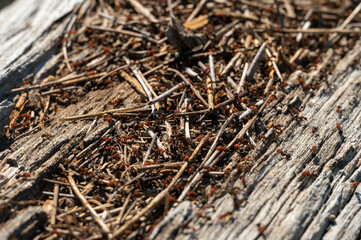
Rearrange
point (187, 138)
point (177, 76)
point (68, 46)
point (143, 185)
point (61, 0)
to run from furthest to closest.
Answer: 1. point (61, 0)
2. point (68, 46)
3. point (177, 76)
4. point (187, 138)
5. point (143, 185)

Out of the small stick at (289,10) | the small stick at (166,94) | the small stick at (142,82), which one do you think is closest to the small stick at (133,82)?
the small stick at (142,82)

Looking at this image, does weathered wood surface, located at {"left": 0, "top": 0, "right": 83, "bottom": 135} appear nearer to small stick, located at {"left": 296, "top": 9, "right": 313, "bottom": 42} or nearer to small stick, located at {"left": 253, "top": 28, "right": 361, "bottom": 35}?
small stick, located at {"left": 253, "top": 28, "right": 361, "bottom": 35}

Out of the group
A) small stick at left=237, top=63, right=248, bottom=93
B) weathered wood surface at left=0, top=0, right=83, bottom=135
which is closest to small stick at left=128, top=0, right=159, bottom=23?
weathered wood surface at left=0, top=0, right=83, bottom=135

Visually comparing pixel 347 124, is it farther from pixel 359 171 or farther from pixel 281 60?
pixel 281 60

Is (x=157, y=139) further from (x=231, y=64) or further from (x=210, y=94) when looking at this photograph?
(x=231, y=64)

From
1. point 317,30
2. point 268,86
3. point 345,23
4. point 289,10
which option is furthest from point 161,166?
point 345,23

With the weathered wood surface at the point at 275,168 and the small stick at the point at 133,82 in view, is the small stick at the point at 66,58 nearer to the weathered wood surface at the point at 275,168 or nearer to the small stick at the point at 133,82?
the weathered wood surface at the point at 275,168

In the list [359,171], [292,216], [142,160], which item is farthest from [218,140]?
[359,171]
